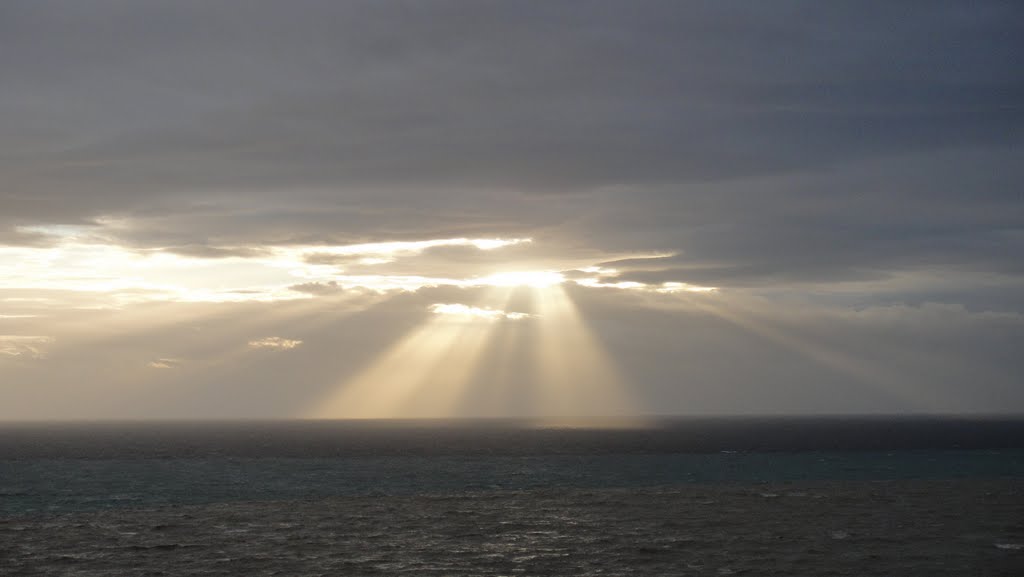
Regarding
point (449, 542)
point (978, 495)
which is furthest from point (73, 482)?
point (978, 495)

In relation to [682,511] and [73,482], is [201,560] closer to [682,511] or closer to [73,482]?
[682,511]

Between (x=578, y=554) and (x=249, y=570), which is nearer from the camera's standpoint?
(x=249, y=570)

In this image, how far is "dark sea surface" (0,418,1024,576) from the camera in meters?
57.5

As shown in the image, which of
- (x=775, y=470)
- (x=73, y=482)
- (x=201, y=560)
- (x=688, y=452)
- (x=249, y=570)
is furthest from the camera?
(x=688, y=452)

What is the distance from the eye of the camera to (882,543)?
64.6m

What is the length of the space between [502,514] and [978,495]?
48.2m

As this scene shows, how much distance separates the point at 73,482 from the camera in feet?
386

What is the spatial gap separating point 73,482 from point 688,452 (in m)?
109

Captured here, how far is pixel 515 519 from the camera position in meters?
78.9

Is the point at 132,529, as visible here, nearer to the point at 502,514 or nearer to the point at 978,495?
the point at 502,514

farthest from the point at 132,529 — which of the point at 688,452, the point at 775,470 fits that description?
the point at 688,452

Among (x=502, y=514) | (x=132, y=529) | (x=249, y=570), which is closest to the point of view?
(x=249, y=570)

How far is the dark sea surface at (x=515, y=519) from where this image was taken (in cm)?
5747

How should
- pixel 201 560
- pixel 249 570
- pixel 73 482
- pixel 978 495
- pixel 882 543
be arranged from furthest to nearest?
pixel 73 482
pixel 978 495
pixel 882 543
pixel 201 560
pixel 249 570
